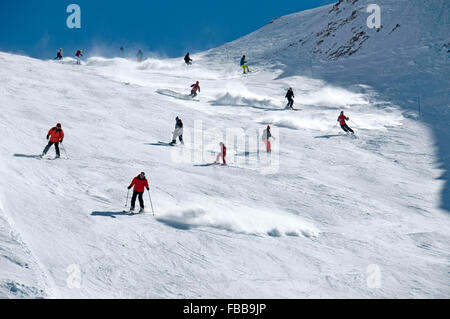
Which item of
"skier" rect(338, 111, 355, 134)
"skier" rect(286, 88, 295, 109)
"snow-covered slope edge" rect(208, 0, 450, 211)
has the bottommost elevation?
"skier" rect(338, 111, 355, 134)

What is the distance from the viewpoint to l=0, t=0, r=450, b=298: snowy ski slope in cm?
930

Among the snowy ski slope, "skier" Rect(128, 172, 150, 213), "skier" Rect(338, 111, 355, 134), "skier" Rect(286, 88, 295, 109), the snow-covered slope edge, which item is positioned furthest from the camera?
the snow-covered slope edge

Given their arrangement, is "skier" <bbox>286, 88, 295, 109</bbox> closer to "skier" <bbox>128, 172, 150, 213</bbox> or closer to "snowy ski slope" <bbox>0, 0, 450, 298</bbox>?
"snowy ski slope" <bbox>0, 0, 450, 298</bbox>

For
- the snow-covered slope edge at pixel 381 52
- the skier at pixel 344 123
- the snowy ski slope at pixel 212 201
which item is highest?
the snow-covered slope edge at pixel 381 52

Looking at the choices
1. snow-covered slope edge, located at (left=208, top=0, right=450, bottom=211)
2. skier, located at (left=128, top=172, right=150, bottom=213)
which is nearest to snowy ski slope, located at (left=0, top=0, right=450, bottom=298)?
skier, located at (left=128, top=172, right=150, bottom=213)

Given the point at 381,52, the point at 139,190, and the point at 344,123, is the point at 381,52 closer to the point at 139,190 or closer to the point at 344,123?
the point at 344,123

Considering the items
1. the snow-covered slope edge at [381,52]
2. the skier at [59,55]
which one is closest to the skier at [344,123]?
the snow-covered slope edge at [381,52]

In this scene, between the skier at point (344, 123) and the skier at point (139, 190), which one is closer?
the skier at point (139, 190)

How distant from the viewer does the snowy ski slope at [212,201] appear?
930 cm

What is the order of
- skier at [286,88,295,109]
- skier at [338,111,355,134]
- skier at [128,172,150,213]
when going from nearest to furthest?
skier at [128,172,150,213]
skier at [338,111,355,134]
skier at [286,88,295,109]

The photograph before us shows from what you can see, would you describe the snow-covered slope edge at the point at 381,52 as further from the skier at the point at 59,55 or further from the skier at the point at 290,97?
the skier at the point at 59,55

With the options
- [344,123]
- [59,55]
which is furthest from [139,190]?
[59,55]

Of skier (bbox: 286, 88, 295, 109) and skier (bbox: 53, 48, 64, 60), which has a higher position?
skier (bbox: 53, 48, 64, 60)
